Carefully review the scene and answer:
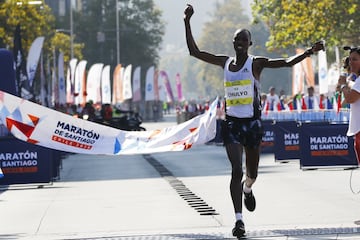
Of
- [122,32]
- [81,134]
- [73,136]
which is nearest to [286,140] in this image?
[81,134]

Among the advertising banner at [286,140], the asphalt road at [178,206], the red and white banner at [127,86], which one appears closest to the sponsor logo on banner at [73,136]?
the asphalt road at [178,206]

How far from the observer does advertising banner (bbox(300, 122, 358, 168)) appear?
2258 centimetres

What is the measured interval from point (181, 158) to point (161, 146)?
17.1 m

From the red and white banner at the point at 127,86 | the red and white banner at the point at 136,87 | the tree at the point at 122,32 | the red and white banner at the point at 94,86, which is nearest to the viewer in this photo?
the red and white banner at the point at 94,86

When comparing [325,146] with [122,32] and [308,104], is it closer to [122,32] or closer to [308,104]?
[308,104]

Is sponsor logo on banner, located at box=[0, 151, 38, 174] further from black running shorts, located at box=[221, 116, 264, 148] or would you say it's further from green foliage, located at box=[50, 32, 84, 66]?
green foliage, located at box=[50, 32, 84, 66]

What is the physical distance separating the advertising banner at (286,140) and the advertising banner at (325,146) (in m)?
2.84

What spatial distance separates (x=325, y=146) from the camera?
22609 millimetres

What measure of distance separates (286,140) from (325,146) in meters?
3.26

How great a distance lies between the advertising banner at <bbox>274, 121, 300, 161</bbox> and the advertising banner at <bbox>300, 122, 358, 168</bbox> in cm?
284

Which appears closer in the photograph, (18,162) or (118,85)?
(18,162)

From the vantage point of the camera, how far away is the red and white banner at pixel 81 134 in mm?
14156

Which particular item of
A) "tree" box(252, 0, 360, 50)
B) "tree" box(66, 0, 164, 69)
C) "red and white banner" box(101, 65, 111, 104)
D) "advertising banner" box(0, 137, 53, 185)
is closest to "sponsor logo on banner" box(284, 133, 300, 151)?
"advertising banner" box(0, 137, 53, 185)

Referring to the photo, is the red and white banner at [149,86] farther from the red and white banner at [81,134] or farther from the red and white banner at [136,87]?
the red and white banner at [81,134]
